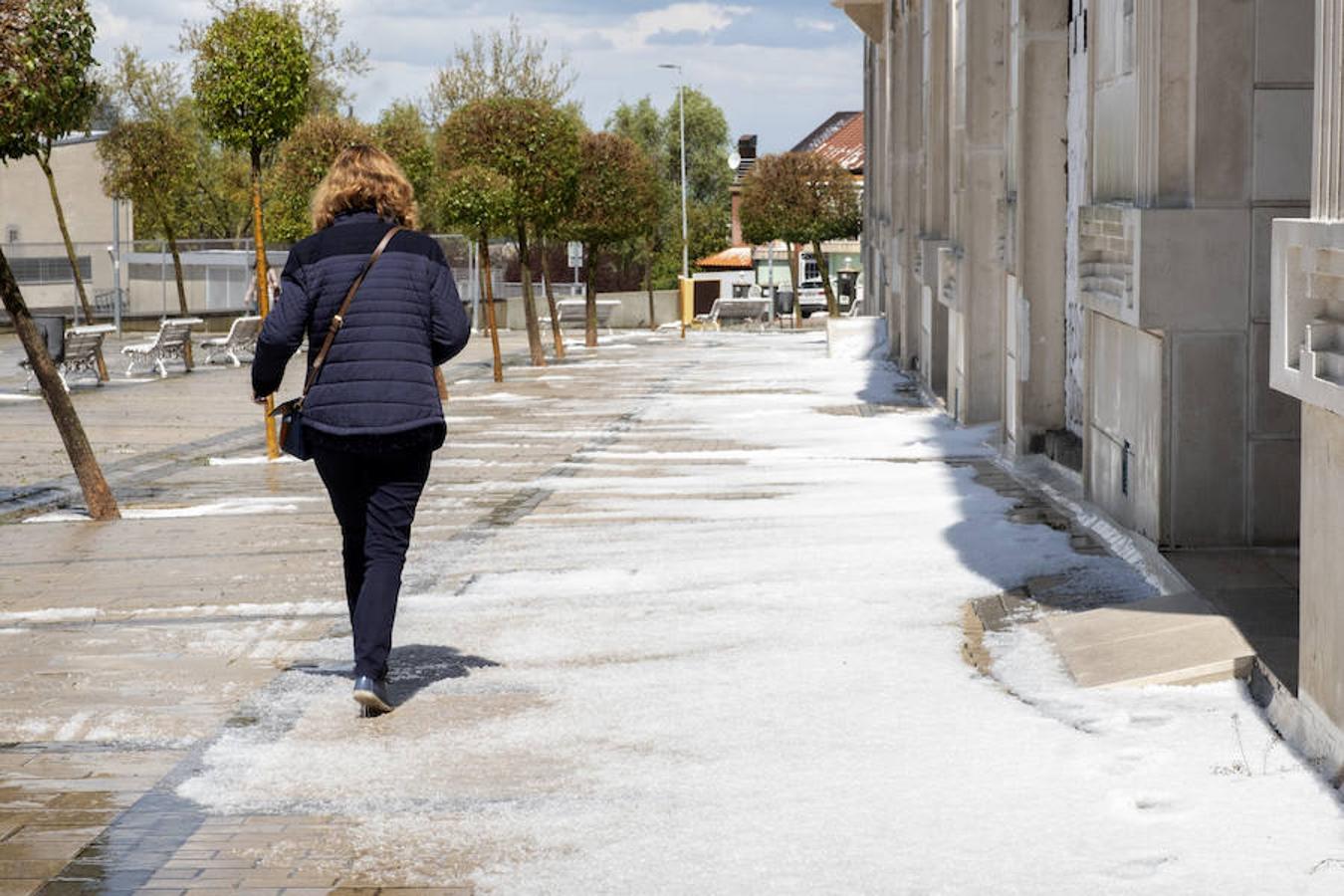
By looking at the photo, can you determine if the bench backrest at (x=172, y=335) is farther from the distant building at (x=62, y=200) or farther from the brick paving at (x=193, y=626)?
the distant building at (x=62, y=200)

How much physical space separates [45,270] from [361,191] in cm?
4316

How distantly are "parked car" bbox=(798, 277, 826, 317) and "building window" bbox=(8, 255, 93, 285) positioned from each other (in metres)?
22.2

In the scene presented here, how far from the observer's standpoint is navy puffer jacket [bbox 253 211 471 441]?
6.52m

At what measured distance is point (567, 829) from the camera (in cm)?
505

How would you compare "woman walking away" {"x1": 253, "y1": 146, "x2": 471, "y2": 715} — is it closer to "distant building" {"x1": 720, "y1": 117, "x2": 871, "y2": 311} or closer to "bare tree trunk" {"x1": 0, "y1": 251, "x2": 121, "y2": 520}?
"bare tree trunk" {"x1": 0, "y1": 251, "x2": 121, "y2": 520}

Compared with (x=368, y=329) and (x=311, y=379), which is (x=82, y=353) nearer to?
(x=311, y=379)

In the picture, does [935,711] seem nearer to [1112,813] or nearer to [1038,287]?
[1112,813]

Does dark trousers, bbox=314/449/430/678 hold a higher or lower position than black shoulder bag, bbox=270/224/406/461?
lower

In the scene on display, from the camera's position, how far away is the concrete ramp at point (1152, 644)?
240 inches

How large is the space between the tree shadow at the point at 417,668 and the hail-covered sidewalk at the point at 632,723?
0.07 feet

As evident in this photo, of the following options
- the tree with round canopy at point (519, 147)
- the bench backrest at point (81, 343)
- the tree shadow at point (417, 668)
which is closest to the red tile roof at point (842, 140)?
the tree with round canopy at point (519, 147)

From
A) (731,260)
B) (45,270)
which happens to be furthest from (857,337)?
(731,260)

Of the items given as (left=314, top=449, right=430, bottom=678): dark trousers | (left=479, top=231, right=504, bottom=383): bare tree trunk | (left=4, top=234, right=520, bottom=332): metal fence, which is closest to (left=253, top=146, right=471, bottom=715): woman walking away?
(left=314, top=449, right=430, bottom=678): dark trousers

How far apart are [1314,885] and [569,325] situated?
49858 millimetres
